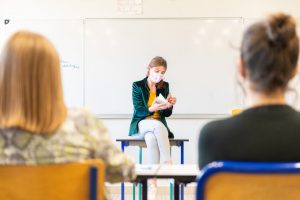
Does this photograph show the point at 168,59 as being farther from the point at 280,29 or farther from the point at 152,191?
the point at 280,29

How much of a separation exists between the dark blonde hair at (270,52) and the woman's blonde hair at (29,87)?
565mm

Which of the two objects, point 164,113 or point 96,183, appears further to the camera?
point 164,113

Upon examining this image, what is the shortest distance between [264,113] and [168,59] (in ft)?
11.5

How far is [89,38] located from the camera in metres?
4.59

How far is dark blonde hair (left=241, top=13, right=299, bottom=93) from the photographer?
1.10 meters

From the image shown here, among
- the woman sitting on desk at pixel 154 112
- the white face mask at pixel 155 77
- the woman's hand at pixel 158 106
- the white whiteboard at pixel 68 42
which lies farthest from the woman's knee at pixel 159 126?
the white whiteboard at pixel 68 42

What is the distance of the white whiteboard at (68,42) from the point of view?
15.1 feet

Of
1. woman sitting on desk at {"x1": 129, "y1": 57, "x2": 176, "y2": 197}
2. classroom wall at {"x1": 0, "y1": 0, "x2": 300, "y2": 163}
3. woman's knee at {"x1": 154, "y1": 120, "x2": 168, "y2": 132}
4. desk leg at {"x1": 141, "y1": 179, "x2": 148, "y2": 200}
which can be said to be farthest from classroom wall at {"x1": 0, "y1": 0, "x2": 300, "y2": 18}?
desk leg at {"x1": 141, "y1": 179, "x2": 148, "y2": 200}

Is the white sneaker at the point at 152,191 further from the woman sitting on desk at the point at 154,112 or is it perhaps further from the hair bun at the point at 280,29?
the hair bun at the point at 280,29

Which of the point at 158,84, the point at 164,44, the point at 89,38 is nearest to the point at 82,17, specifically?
the point at 89,38

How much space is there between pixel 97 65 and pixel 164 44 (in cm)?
79

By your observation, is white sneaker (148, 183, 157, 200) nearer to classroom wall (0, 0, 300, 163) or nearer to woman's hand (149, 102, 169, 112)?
woman's hand (149, 102, 169, 112)

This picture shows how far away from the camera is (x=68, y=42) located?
182 inches

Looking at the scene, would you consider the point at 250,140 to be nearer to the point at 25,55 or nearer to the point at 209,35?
the point at 25,55
